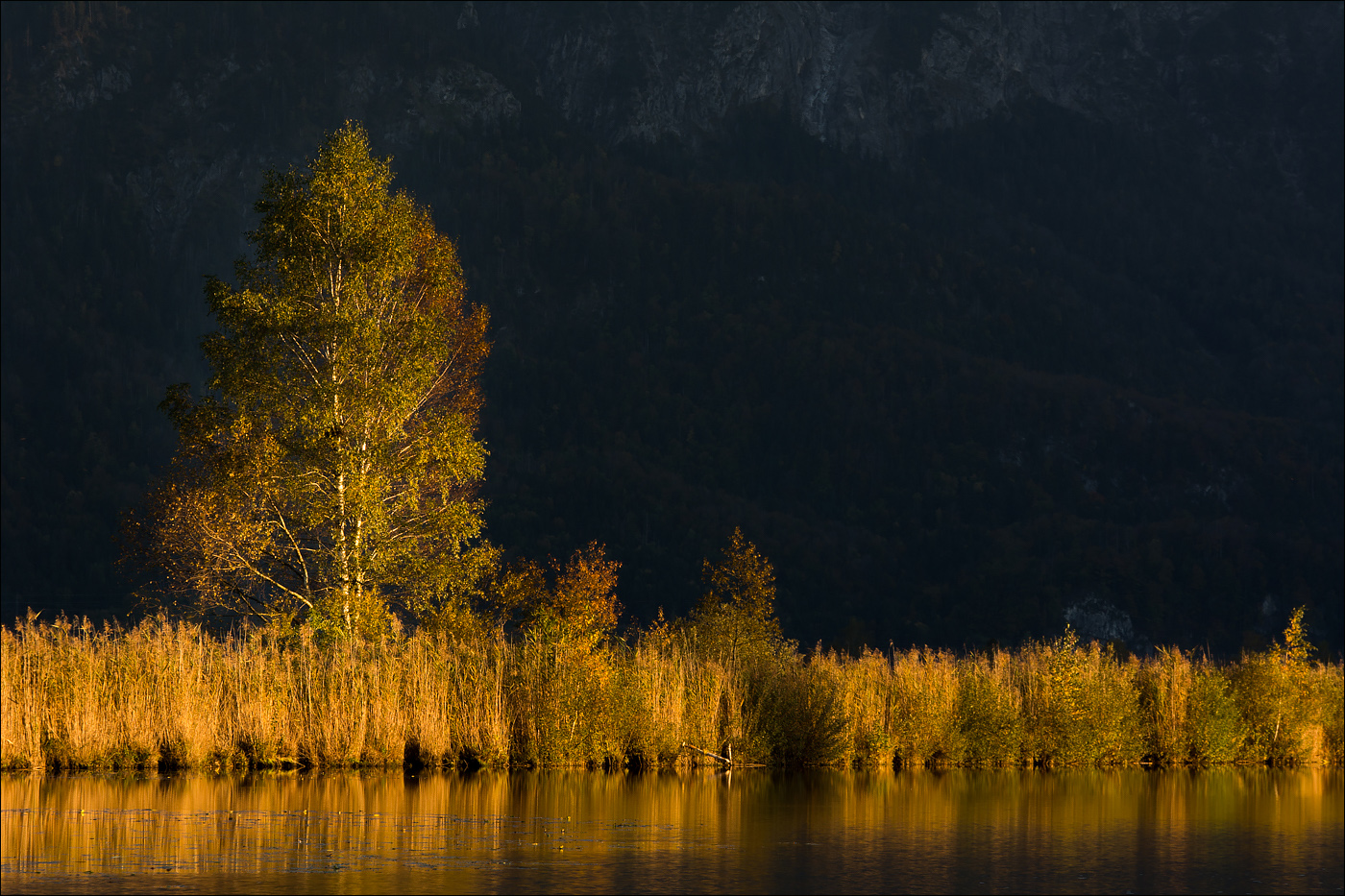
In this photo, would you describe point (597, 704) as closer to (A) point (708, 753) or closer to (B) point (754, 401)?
(A) point (708, 753)

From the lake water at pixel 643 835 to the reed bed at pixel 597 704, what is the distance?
113cm

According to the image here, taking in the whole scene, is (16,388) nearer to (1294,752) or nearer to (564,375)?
(564,375)

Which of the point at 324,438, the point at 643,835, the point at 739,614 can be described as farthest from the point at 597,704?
the point at 739,614

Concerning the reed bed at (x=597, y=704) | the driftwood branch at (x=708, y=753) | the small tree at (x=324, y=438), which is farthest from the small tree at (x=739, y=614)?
the small tree at (x=324, y=438)

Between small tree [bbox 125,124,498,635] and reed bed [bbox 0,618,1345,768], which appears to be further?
small tree [bbox 125,124,498,635]

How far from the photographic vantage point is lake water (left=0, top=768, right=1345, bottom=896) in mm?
15891

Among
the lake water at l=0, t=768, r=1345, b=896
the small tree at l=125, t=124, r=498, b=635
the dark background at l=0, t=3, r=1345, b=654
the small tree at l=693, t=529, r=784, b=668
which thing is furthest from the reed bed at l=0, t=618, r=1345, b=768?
the dark background at l=0, t=3, r=1345, b=654

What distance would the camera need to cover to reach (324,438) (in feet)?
108

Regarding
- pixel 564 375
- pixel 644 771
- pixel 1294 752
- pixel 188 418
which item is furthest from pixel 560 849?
pixel 564 375

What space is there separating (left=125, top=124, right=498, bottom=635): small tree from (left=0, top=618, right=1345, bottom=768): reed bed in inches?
98.3

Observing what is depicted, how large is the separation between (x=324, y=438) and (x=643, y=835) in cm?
1624

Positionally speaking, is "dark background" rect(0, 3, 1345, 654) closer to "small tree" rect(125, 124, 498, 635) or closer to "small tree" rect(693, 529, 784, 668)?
"small tree" rect(693, 529, 784, 668)

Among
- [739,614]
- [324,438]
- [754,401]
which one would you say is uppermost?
[754,401]

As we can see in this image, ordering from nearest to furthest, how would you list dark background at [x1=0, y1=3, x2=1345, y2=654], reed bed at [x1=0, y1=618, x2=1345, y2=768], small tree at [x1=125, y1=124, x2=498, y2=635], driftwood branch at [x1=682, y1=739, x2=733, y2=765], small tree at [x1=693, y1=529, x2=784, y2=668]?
reed bed at [x1=0, y1=618, x2=1345, y2=768]
driftwood branch at [x1=682, y1=739, x2=733, y2=765]
small tree at [x1=125, y1=124, x2=498, y2=635]
small tree at [x1=693, y1=529, x2=784, y2=668]
dark background at [x1=0, y1=3, x2=1345, y2=654]
